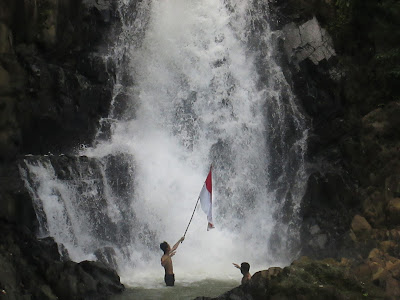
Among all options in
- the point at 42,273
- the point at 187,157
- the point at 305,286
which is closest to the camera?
the point at 305,286

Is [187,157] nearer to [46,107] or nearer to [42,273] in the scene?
[46,107]

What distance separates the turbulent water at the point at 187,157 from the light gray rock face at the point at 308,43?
817mm

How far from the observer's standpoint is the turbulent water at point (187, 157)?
53.4 ft

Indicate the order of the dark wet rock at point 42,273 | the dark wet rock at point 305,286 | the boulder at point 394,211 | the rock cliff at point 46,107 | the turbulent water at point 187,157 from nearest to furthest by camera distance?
the dark wet rock at point 305,286 → the dark wet rock at point 42,273 → the rock cliff at point 46,107 → the boulder at point 394,211 → the turbulent water at point 187,157

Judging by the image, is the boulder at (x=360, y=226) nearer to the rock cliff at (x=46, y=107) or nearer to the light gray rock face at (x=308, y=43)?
the light gray rock face at (x=308, y=43)

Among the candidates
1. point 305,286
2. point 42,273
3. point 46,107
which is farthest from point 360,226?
point 46,107

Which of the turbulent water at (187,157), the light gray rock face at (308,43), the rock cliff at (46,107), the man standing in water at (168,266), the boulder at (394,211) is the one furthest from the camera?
the light gray rock face at (308,43)

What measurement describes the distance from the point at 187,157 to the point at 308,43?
19.6ft

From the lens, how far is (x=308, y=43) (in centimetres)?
1991

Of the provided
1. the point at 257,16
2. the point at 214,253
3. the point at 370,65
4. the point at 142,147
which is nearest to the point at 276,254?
the point at 214,253

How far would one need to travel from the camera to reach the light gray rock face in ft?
64.8

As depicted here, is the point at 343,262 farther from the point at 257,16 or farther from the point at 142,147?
the point at 257,16

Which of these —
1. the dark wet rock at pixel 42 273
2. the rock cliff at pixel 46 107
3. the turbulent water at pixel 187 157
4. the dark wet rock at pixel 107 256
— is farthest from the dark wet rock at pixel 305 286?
the dark wet rock at pixel 107 256

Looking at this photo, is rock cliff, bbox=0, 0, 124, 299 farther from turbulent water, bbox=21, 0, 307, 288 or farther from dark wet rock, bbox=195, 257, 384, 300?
dark wet rock, bbox=195, 257, 384, 300
